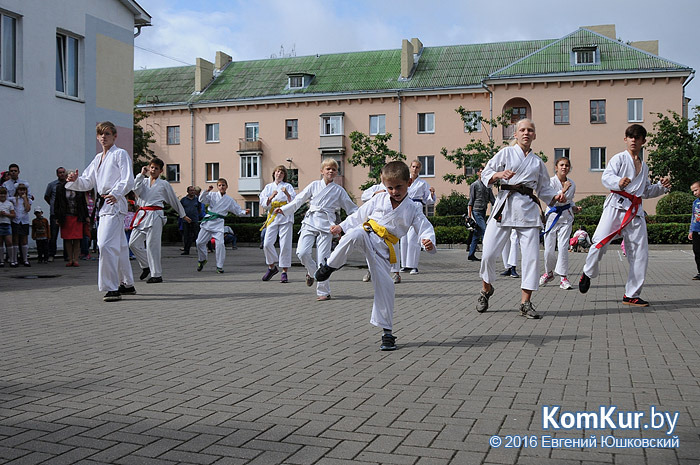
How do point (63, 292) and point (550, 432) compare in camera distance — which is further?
point (63, 292)

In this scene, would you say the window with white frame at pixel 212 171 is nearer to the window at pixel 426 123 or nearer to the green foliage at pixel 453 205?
the window at pixel 426 123

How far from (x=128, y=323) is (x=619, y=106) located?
4772 centimetres

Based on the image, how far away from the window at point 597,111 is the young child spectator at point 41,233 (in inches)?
1643

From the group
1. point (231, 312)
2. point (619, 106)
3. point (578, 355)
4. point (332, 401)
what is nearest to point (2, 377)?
point (332, 401)

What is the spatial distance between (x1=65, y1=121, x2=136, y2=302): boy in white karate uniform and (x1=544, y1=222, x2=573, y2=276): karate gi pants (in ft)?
22.4

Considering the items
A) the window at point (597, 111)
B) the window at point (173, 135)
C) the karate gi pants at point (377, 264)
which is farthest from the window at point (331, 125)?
the karate gi pants at point (377, 264)

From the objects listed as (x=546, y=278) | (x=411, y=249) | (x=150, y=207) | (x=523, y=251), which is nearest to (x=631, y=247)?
(x=523, y=251)

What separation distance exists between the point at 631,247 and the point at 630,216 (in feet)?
1.39

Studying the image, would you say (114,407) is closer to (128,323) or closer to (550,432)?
(550,432)

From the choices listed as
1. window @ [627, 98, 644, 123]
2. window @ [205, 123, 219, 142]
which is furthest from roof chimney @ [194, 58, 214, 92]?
window @ [627, 98, 644, 123]

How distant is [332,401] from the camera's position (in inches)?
181

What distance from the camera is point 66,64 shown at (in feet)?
73.2

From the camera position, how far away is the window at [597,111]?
164ft

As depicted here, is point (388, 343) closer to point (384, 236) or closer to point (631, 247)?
point (384, 236)
